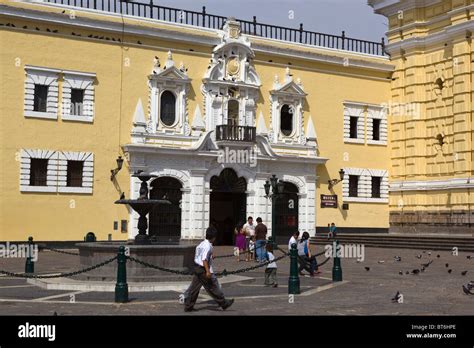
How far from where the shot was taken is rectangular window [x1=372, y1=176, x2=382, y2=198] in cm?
3569

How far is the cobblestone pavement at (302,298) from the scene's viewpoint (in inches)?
481

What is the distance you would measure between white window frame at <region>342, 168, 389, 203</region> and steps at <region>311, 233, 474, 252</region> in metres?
1.97

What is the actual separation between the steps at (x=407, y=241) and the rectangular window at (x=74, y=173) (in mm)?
10867

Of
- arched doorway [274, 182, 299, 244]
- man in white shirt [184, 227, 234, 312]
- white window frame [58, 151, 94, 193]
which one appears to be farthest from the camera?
arched doorway [274, 182, 299, 244]

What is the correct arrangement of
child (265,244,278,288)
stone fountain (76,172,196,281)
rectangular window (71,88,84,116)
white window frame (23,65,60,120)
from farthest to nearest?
rectangular window (71,88,84,116) → white window frame (23,65,60,120) → child (265,244,278,288) → stone fountain (76,172,196,281)

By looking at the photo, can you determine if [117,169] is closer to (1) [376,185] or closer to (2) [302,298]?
(1) [376,185]

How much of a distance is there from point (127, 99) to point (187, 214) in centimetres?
525

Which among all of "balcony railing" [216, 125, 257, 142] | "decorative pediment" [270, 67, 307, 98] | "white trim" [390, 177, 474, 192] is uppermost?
"decorative pediment" [270, 67, 307, 98]

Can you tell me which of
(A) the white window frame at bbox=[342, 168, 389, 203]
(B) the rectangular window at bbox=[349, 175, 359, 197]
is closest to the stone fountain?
(A) the white window frame at bbox=[342, 168, 389, 203]

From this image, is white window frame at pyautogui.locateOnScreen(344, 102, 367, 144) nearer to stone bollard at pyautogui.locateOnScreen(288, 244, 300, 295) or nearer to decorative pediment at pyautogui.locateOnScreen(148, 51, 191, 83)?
decorative pediment at pyautogui.locateOnScreen(148, 51, 191, 83)

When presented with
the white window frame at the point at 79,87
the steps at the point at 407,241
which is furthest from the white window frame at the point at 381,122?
the white window frame at the point at 79,87

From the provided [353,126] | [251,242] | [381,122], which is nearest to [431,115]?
[381,122]

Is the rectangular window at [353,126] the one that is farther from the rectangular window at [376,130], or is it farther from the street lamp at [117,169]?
the street lamp at [117,169]
